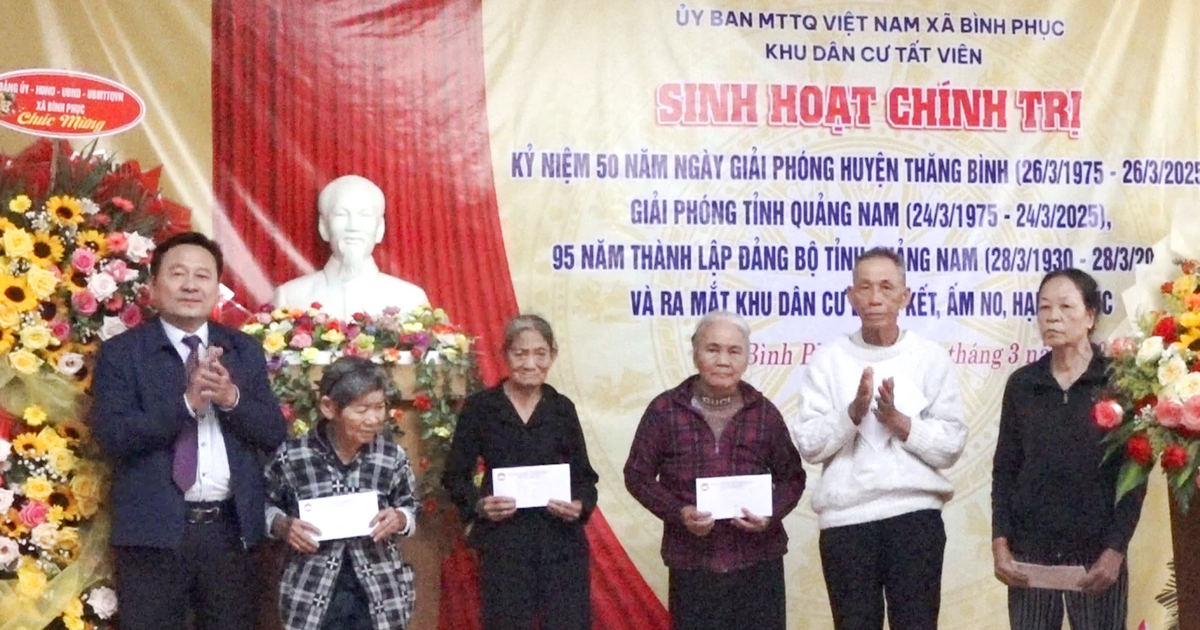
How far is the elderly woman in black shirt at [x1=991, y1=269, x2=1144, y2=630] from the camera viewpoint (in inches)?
141

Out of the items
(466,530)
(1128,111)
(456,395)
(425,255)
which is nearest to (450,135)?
(425,255)

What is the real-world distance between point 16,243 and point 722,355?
1925 mm

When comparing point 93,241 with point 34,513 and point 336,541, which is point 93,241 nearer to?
point 34,513

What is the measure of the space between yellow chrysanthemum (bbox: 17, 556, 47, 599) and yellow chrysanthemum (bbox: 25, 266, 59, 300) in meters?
0.71

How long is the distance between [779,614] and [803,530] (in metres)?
1.37

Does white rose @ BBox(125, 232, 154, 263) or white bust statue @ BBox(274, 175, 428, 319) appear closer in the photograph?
white rose @ BBox(125, 232, 154, 263)

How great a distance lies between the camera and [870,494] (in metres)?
3.68

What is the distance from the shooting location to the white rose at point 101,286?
3.77 metres

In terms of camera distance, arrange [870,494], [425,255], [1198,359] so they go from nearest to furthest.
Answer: [1198,359] < [870,494] < [425,255]

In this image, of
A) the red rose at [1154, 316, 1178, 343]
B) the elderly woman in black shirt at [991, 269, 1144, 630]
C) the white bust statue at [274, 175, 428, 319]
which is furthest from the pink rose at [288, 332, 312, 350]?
the red rose at [1154, 316, 1178, 343]

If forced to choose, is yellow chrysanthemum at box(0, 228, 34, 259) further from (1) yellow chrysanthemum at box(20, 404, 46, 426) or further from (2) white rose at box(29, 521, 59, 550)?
(2) white rose at box(29, 521, 59, 550)

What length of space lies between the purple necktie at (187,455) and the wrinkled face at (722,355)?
1328 mm

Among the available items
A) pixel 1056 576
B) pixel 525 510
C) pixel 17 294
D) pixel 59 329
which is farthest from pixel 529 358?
pixel 1056 576

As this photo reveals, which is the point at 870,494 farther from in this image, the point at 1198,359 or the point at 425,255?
the point at 425,255
